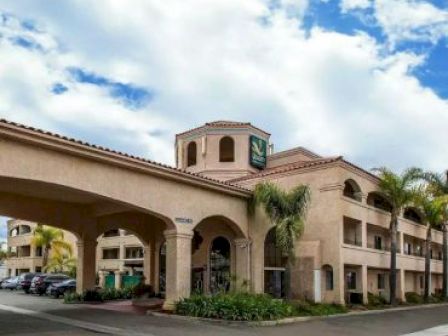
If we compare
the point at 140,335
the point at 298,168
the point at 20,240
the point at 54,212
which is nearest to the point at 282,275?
the point at 298,168

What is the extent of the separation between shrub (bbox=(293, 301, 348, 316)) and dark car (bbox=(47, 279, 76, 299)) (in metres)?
19.5

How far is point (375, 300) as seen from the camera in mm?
32812

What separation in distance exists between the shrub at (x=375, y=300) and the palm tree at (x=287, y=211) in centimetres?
765

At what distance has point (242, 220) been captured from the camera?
29547mm

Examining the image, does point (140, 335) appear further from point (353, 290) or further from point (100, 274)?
point (100, 274)

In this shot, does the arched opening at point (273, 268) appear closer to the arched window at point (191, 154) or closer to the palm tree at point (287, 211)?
the palm tree at point (287, 211)

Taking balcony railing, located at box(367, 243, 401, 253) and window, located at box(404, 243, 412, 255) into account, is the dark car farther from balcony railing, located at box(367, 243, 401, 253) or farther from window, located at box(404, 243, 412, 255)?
window, located at box(404, 243, 412, 255)

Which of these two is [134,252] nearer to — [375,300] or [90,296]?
[90,296]

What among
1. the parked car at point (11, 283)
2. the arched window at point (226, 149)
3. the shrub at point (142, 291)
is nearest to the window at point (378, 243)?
the arched window at point (226, 149)

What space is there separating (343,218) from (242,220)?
5706mm

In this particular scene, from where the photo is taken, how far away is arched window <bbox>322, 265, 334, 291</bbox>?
29.8 metres

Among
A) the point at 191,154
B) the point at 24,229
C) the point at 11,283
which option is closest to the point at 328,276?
the point at 191,154

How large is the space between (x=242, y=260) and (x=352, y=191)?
788 centimetres

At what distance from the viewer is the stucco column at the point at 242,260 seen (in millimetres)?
29844
